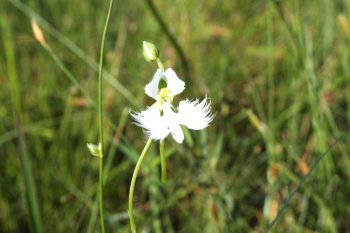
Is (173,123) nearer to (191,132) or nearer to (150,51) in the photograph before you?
(150,51)

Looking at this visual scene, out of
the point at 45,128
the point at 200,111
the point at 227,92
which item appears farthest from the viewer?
the point at 227,92

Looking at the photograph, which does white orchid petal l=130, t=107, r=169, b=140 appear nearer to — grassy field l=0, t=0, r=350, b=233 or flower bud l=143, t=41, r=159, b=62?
flower bud l=143, t=41, r=159, b=62

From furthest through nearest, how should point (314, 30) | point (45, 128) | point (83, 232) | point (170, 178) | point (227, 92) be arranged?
point (314, 30) → point (227, 92) → point (45, 128) → point (170, 178) → point (83, 232)

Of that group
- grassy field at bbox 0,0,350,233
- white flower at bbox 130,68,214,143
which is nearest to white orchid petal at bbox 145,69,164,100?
white flower at bbox 130,68,214,143

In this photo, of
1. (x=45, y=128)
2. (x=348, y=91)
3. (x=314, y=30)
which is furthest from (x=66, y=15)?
(x=348, y=91)

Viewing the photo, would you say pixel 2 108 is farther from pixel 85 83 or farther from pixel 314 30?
pixel 314 30

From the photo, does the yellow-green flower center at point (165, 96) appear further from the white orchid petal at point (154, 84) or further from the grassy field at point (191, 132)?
the grassy field at point (191, 132)
